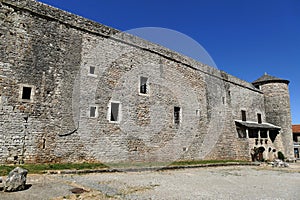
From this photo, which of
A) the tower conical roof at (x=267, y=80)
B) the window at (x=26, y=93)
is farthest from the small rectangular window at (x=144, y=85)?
the tower conical roof at (x=267, y=80)

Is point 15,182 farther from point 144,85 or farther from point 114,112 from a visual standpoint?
point 144,85

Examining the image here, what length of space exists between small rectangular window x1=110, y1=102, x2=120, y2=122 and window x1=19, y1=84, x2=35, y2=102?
3.70m

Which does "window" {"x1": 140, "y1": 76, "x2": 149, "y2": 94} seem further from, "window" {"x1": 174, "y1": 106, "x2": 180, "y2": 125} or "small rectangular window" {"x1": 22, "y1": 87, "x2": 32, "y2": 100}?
"small rectangular window" {"x1": 22, "y1": 87, "x2": 32, "y2": 100}

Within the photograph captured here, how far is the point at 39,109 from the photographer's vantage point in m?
9.02

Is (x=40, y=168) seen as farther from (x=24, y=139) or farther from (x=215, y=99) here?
(x=215, y=99)

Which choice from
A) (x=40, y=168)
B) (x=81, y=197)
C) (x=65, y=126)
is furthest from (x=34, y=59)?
(x=81, y=197)

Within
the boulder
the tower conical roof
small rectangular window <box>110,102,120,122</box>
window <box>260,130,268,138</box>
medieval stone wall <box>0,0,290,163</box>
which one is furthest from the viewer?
the tower conical roof

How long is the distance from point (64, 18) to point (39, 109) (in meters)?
4.35

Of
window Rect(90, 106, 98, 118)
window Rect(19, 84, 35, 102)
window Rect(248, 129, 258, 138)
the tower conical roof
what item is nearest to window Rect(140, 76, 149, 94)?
window Rect(90, 106, 98, 118)

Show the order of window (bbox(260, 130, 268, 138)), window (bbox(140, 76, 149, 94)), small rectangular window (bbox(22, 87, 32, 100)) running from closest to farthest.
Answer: small rectangular window (bbox(22, 87, 32, 100)) < window (bbox(140, 76, 149, 94)) < window (bbox(260, 130, 268, 138))

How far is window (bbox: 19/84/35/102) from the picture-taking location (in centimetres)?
867

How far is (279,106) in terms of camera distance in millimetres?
21531

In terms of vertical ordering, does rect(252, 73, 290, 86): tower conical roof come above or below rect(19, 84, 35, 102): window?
above

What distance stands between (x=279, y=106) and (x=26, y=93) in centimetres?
2169
